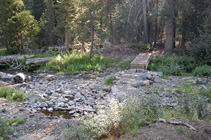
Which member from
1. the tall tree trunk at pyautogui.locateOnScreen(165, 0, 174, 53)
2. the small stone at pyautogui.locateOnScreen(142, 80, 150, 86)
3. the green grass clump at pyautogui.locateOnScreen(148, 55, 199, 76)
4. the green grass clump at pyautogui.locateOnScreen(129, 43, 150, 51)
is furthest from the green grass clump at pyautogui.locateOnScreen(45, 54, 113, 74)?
the small stone at pyautogui.locateOnScreen(142, 80, 150, 86)

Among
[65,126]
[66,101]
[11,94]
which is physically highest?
[11,94]

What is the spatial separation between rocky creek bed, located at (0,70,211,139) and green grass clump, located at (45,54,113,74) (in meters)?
2.59

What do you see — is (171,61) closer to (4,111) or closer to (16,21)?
(4,111)

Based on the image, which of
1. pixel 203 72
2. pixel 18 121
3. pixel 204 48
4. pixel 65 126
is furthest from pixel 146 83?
pixel 204 48

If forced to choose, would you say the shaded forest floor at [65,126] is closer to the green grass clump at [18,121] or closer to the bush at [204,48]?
the green grass clump at [18,121]

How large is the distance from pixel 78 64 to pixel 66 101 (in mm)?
6026

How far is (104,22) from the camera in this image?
12.5 meters

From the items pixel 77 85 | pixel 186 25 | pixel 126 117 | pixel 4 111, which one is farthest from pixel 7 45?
pixel 126 117

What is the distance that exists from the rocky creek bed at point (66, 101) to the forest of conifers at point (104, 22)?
176 inches

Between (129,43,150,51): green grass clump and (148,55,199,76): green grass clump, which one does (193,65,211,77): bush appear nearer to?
(148,55,199,76): green grass clump

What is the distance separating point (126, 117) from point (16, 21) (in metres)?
15.4

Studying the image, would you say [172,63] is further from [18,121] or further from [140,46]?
[18,121]

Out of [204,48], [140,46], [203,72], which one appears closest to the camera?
[203,72]

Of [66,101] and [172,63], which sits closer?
[66,101]
